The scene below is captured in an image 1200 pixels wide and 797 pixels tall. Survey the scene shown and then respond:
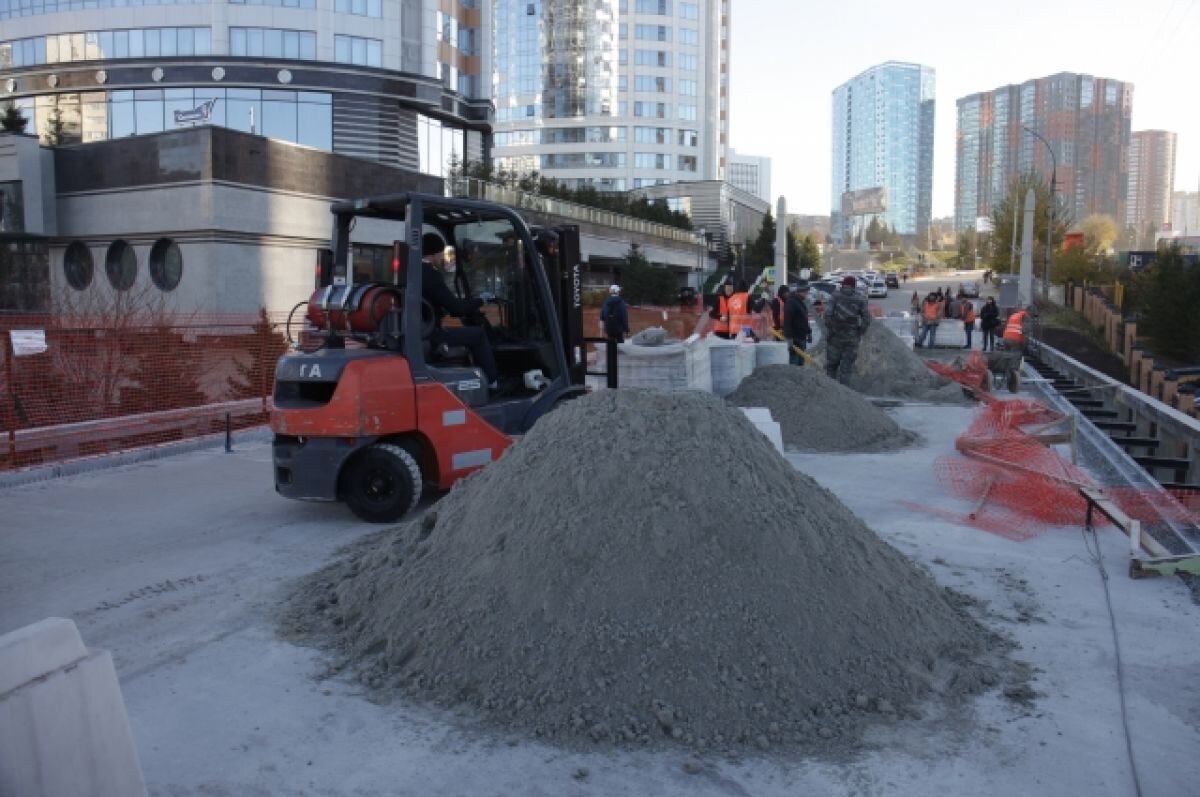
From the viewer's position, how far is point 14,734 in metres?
2.31

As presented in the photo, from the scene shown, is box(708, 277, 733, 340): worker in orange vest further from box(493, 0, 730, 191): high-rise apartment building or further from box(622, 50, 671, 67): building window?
box(622, 50, 671, 67): building window

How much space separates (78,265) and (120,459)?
23.6m

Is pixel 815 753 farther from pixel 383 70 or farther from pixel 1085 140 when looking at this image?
pixel 1085 140

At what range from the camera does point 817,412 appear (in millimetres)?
12180

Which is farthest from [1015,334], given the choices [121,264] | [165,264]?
[121,264]

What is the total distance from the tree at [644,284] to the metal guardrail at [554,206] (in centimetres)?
370

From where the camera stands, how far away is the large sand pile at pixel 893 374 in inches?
662

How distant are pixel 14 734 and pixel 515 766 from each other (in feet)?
6.57

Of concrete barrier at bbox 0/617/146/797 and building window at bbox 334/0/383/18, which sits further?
building window at bbox 334/0/383/18

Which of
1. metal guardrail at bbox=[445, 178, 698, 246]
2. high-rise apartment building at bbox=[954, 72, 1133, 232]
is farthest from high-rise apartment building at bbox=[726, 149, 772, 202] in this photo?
metal guardrail at bbox=[445, 178, 698, 246]

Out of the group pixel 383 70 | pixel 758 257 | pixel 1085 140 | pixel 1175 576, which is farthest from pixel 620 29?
pixel 1175 576

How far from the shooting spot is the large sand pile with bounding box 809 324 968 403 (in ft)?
55.2

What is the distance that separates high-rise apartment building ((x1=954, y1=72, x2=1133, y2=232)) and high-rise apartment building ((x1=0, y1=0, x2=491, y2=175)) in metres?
73.0

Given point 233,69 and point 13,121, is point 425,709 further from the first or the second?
point 13,121
